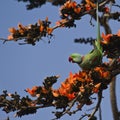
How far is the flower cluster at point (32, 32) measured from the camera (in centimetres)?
393

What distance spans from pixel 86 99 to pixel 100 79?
0.23 meters

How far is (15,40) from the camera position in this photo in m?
3.98

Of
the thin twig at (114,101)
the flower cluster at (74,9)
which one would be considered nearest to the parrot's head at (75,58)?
the flower cluster at (74,9)

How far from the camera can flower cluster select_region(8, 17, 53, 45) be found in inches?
155

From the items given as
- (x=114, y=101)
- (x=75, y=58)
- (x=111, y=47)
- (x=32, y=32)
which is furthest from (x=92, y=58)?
(x=114, y=101)

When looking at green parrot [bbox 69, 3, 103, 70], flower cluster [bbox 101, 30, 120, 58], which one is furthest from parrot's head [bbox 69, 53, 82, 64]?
flower cluster [bbox 101, 30, 120, 58]

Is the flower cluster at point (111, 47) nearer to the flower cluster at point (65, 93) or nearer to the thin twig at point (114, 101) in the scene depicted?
the flower cluster at point (65, 93)

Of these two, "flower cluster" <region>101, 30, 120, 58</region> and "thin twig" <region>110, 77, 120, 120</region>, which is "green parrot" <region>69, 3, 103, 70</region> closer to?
"flower cluster" <region>101, 30, 120, 58</region>

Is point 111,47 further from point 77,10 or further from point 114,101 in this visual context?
point 114,101

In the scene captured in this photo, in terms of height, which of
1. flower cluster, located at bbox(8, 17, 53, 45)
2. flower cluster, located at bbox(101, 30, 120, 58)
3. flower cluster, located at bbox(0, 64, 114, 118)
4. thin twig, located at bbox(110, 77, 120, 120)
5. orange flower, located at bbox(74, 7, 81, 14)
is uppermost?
thin twig, located at bbox(110, 77, 120, 120)

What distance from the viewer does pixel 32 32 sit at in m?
3.98

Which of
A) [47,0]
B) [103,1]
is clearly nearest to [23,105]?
[103,1]

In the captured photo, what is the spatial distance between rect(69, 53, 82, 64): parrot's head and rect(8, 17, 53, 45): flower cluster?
0.63 meters

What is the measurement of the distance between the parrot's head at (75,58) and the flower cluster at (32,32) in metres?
0.63
